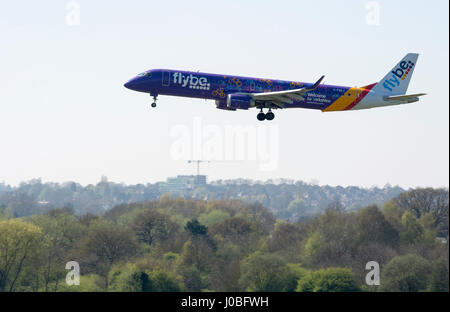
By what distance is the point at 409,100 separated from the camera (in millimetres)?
74625

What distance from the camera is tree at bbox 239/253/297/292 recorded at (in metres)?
115

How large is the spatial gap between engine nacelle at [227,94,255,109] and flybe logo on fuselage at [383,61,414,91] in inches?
731

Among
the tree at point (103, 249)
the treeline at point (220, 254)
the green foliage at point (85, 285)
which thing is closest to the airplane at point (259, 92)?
the treeline at point (220, 254)

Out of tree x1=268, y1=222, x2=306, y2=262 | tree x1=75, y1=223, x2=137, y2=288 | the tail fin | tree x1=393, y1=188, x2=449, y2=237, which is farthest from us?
tree x1=393, y1=188, x2=449, y2=237

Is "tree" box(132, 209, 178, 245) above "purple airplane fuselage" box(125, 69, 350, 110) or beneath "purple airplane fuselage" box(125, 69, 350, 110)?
beneath

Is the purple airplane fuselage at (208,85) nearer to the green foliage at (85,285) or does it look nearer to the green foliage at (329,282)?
the green foliage at (329,282)

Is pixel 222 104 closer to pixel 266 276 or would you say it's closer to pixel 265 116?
pixel 265 116

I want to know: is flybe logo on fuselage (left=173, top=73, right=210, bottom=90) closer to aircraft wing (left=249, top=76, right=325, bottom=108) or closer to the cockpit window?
the cockpit window

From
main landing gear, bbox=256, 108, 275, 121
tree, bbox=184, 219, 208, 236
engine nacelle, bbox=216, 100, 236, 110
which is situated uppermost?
engine nacelle, bbox=216, 100, 236, 110

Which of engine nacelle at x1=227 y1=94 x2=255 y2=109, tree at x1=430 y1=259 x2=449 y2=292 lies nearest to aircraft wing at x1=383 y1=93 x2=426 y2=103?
engine nacelle at x1=227 y1=94 x2=255 y2=109

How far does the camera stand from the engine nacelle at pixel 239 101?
69688 mm
